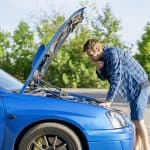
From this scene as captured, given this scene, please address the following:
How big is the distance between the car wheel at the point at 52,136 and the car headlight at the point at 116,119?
0.43 m

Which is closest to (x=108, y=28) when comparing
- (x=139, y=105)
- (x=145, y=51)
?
(x=145, y=51)

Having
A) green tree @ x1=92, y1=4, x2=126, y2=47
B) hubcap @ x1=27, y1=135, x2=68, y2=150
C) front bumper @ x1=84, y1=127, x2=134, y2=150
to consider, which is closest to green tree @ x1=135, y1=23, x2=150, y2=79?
green tree @ x1=92, y1=4, x2=126, y2=47

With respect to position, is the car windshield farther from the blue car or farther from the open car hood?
the blue car

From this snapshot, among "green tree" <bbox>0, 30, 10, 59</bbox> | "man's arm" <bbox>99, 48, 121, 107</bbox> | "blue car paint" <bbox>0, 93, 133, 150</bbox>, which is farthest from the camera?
"green tree" <bbox>0, 30, 10, 59</bbox>

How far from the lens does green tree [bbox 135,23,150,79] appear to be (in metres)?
29.5

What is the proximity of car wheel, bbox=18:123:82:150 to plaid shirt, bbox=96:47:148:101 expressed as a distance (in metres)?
1.12

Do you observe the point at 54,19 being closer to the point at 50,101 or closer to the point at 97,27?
the point at 97,27

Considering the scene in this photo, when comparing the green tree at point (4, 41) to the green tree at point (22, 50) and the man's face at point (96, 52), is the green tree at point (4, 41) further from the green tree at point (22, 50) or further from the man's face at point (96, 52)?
the man's face at point (96, 52)

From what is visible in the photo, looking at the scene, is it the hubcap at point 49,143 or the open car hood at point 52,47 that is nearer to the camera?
the hubcap at point 49,143

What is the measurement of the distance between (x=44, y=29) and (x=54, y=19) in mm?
1785

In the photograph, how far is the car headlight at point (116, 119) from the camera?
630cm

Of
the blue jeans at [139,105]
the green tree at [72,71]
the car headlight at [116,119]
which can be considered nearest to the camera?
the car headlight at [116,119]

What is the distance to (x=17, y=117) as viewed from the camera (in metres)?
6.11

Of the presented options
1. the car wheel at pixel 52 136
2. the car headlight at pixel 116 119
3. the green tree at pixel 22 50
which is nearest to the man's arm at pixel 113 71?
the car headlight at pixel 116 119
